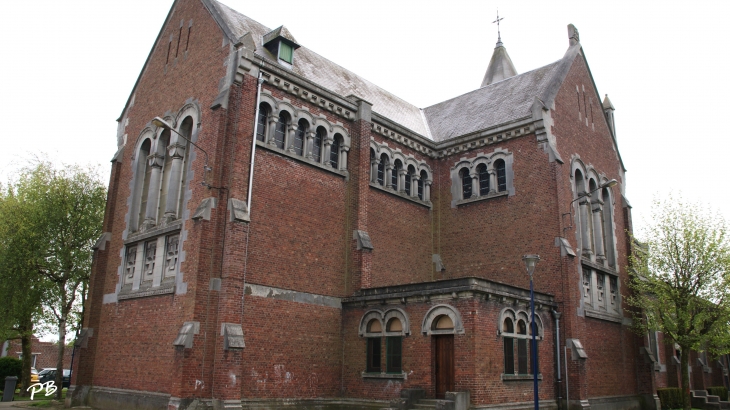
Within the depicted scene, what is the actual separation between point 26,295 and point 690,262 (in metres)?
31.3

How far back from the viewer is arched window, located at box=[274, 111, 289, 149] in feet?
70.1

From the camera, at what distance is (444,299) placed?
18766 millimetres

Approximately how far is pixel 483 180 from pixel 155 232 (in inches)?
574

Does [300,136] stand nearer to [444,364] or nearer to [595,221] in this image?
[444,364]

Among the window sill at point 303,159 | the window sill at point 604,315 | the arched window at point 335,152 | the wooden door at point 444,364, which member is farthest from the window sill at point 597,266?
the arched window at point 335,152

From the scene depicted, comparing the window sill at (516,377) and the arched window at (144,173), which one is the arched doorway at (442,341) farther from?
the arched window at (144,173)

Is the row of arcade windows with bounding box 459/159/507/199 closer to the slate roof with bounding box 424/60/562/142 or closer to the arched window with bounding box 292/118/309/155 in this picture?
the slate roof with bounding box 424/60/562/142

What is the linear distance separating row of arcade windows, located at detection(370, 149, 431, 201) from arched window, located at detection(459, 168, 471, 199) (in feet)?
5.35

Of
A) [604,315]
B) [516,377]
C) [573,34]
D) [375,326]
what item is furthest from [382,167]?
[573,34]

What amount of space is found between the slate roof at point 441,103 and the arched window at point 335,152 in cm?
242

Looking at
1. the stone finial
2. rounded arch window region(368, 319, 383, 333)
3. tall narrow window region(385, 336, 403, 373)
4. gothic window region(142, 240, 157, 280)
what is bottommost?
tall narrow window region(385, 336, 403, 373)

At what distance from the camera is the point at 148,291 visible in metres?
20.3

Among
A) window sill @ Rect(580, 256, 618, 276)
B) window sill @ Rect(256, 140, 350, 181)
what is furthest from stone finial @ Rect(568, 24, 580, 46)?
window sill @ Rect(256, 140, 350, 181)

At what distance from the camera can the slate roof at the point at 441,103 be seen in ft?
82.5
